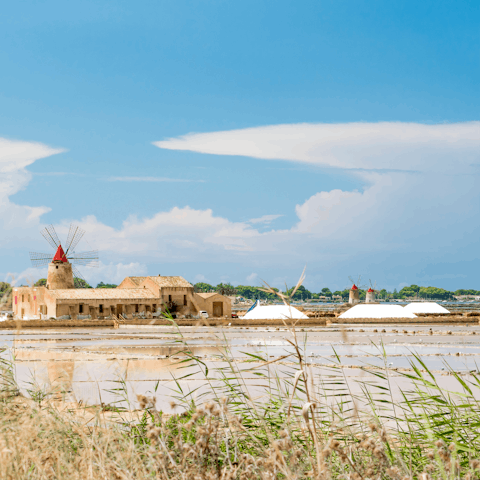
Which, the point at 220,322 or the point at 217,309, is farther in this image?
the point at 217,309

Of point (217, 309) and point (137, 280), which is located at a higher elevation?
point (137, 280)

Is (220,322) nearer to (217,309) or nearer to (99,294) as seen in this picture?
(99,294)

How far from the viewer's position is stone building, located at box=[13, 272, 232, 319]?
102ft

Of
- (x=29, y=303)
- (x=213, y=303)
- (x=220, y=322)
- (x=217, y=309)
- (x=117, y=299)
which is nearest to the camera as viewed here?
(x=220, y=322)

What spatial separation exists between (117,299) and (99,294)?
3.37 ft

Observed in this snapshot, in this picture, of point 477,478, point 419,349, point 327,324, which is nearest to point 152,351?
point 419,349

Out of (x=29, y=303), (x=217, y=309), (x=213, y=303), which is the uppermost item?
(x=29, y=303)

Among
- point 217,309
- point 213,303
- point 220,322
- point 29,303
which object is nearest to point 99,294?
point 29,303

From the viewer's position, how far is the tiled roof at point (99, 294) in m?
31.2

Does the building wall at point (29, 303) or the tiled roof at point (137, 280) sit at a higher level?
the tiled roof at point (137, 280)

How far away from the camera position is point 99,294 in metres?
31.8

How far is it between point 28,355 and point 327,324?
18.8 m

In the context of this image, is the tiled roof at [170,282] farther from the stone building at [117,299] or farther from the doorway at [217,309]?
the doorway at [217,309]

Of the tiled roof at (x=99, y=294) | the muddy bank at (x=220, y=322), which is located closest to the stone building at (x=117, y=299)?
the tiled roof at (x=99, y=294)
